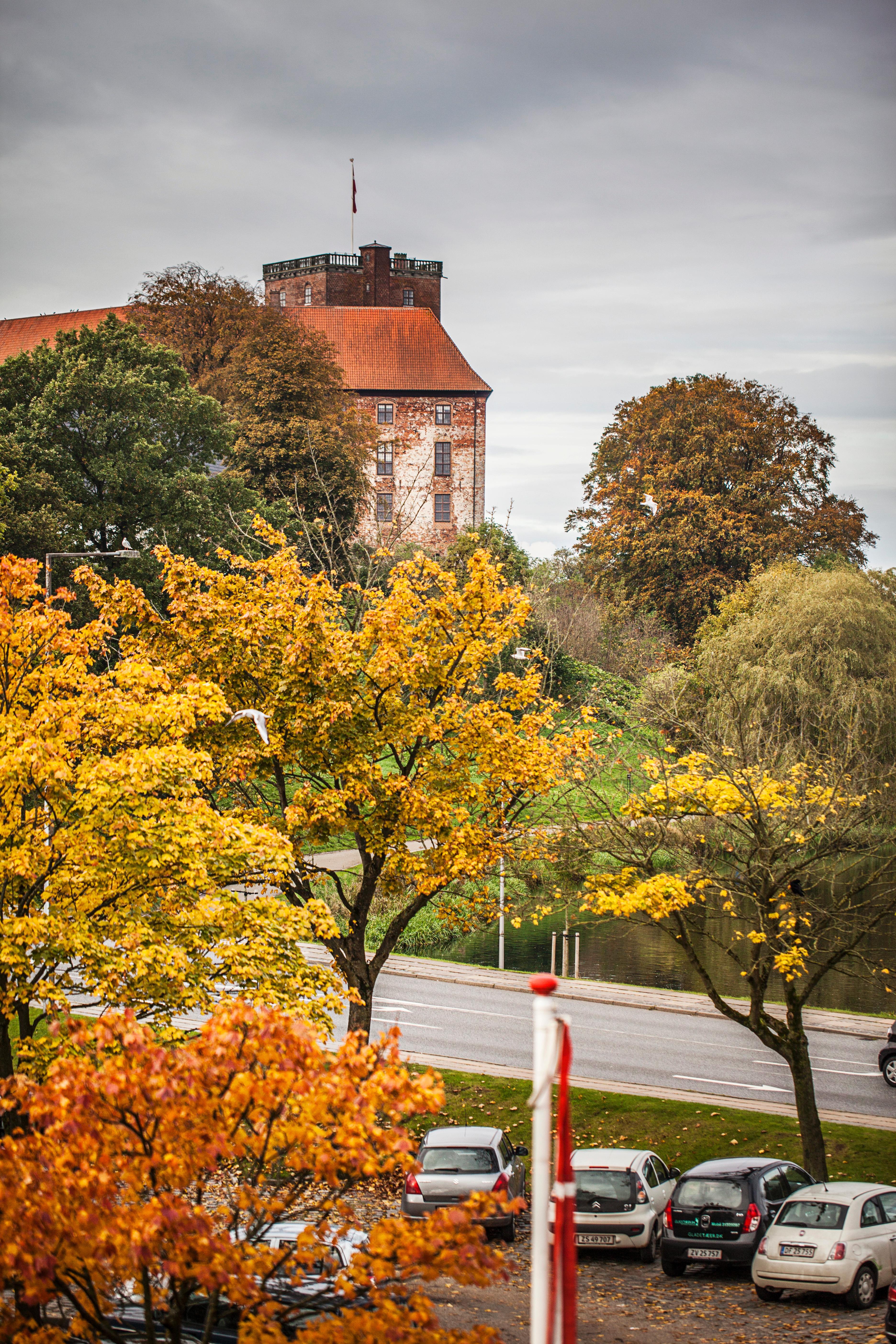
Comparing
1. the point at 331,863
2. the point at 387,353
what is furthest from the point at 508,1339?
the point at 387,353

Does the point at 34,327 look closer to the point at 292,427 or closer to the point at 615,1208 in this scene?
the point at 292,427

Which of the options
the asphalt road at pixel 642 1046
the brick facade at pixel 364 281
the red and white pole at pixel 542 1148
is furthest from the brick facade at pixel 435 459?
the red and white pole at pixel 542 1148

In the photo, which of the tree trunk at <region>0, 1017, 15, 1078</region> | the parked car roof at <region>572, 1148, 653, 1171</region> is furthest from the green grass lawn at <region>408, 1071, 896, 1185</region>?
the tree trunk at <region>0, 1017, 15, 1078</region>

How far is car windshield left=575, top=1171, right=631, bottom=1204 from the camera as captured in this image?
15.3m

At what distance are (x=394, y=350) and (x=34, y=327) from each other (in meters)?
26.1

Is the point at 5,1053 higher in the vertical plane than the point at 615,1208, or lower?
higher

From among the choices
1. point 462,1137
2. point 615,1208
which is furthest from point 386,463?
point 615,1208

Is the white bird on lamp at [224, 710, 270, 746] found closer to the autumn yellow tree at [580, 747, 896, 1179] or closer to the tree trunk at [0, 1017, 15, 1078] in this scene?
the tree trunk at [0, 1017, 15, 1078]

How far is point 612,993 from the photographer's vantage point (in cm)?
2895

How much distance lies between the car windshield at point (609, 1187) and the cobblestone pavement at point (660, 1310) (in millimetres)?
891

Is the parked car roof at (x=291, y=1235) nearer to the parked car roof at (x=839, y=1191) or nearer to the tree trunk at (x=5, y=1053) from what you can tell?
the tree trunk at (x=5, y=1053)

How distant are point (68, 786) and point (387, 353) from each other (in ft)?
267

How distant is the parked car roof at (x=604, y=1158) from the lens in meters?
15.5

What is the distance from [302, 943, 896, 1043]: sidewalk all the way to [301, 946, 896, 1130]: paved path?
0.15ft
